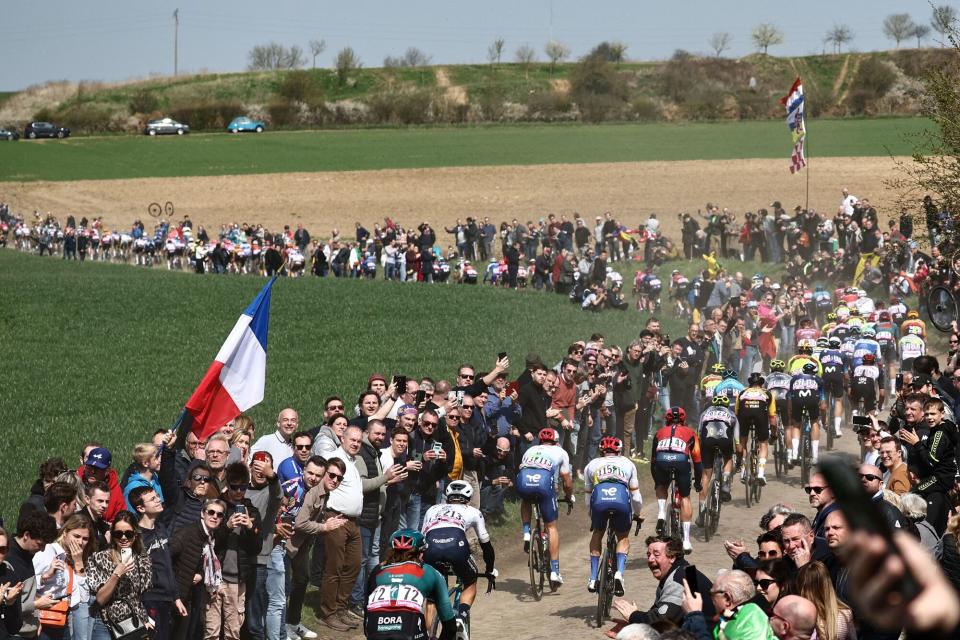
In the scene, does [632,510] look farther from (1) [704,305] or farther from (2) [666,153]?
(2) [666,153]

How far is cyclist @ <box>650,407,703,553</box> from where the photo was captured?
51.6ft

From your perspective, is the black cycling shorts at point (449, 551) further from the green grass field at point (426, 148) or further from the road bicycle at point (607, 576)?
the green grass field at point (426, 148)

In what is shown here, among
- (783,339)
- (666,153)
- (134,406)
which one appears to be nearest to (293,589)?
(134,406)

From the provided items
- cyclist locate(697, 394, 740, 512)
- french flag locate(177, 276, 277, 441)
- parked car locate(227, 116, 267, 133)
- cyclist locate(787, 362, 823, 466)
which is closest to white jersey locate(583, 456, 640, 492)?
french flag locate(177, 276, 277, 441)

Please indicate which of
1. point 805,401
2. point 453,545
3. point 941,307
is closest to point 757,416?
point 805,401

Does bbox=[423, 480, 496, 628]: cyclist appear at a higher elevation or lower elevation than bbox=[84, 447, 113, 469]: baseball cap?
lower

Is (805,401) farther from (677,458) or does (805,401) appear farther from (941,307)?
(941,307)

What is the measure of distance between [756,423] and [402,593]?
11.5 meters

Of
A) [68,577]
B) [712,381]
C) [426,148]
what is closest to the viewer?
[68,577]

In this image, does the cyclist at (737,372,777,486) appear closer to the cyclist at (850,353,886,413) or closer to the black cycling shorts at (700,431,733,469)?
the black cycling shorts at (700,431,733,469)

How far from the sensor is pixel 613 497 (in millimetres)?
13695

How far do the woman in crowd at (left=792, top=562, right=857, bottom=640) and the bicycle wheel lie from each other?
79.9 feet

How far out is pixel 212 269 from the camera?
A: 53219 mm

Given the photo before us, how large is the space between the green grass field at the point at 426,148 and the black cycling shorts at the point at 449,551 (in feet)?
231
